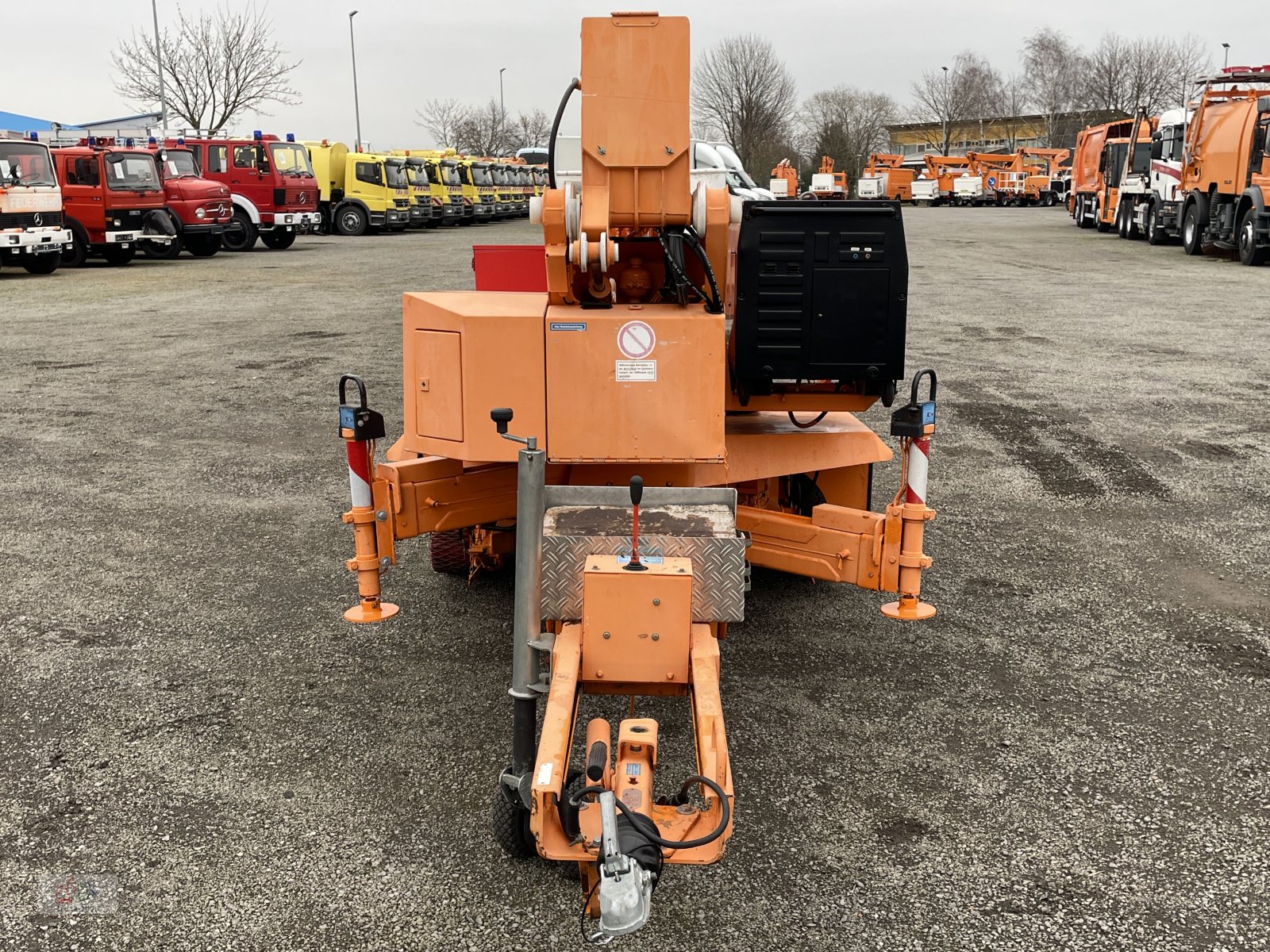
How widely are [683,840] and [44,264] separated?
2342 cm

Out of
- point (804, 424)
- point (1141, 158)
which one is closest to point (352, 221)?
point (1141, 158)

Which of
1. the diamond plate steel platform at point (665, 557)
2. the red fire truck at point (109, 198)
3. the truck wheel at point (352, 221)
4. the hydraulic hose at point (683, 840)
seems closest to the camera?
the hydraulic hose at point (683, 840)

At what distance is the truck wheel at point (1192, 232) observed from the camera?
2334 centimetres

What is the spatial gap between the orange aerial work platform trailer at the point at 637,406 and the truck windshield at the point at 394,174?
31.7 m

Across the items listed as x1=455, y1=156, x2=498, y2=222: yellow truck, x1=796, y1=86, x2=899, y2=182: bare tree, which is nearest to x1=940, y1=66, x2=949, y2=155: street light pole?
x1=796, y1=86, x2=899, y2=182: bare tree

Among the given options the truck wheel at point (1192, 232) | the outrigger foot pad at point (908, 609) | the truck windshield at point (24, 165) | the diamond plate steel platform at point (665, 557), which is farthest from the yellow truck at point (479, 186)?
the diamond plate steel platform at point (665, 557)

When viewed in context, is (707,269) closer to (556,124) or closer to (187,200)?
(556,124)

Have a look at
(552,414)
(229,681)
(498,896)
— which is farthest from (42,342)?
(498,896)

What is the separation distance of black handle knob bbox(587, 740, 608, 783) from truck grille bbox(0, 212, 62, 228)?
2129cm

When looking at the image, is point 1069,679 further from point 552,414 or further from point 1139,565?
point 552,414

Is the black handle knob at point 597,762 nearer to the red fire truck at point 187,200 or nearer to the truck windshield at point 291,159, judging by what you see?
the red fire truck at point 187,200

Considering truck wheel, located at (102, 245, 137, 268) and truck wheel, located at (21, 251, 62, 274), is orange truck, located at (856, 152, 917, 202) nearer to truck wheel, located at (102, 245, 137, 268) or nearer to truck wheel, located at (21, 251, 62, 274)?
truck wheel, located at (102, 245, 137, 268)

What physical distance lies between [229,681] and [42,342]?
10448mm

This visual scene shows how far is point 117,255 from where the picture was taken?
78.0 feet
